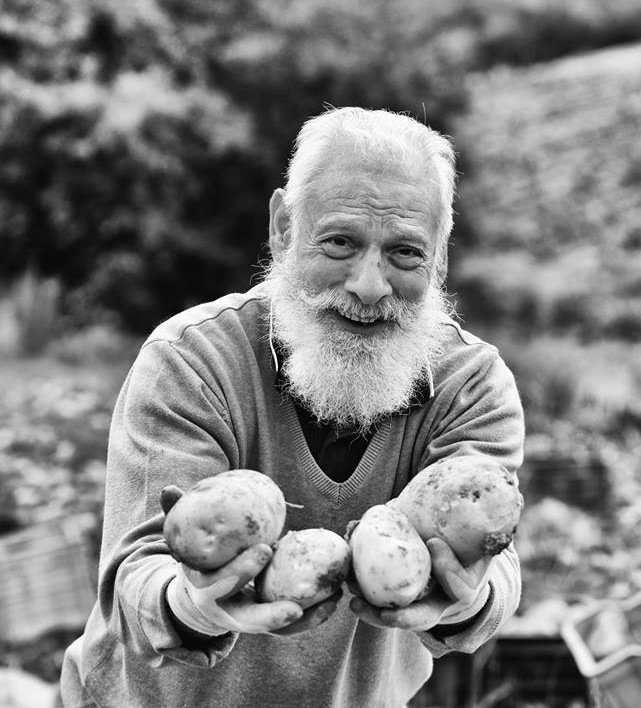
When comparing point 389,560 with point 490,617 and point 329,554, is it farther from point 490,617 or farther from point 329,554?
point 490,617

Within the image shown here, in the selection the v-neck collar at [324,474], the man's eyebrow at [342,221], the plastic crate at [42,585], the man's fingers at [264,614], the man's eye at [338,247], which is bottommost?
the plastic crate at [42,585]

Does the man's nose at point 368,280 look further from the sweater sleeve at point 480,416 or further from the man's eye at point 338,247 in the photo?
the sweater sleeve at point 480,416

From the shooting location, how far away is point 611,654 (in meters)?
3.51

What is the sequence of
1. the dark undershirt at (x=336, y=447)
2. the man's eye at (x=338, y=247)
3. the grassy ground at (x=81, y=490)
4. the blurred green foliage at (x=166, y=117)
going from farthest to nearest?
the blurred green foliage at (x=166, y=117) → the grassy ground at (x=81, y=490) → the dark undershirt at (x=336, y=447) → the man's eye at (x=338, y=247)

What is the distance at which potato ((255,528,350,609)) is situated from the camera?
5.60ft

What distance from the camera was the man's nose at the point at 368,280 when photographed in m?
2.22

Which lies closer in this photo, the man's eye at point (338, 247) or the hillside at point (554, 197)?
the man's eye at point (338, 247)

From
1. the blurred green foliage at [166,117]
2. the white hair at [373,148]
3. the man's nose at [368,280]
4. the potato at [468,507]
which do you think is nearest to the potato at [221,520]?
the potato at [468,507]

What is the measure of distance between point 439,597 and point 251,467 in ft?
2.20

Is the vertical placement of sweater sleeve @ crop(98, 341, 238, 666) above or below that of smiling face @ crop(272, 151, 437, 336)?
below

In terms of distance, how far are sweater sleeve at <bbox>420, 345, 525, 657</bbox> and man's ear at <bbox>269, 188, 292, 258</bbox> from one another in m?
0.57

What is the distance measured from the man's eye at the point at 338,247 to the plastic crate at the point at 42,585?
270cm

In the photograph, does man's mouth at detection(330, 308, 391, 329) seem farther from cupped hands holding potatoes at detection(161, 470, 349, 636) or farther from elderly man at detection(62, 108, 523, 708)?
cupped hands holding potatoes at detection(161, 470, 349, 636)

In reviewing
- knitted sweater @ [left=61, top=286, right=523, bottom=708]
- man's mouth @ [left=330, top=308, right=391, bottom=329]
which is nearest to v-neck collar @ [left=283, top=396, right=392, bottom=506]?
knitted sweater @ [left=61, top=286, right=523, bottom=708]
